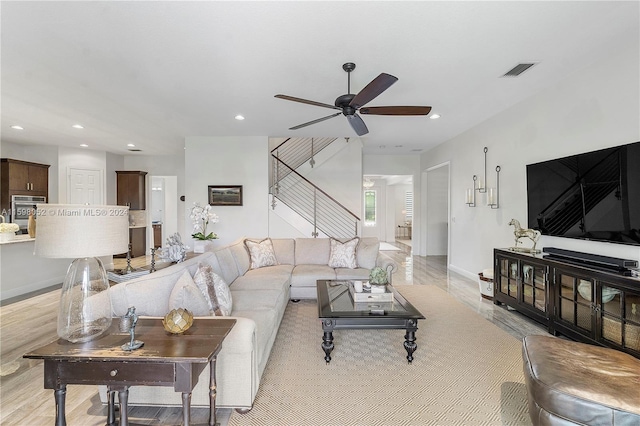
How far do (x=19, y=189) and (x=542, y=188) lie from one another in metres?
9.22

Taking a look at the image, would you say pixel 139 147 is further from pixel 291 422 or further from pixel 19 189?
pixel 291 422

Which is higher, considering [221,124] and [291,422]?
[221,124]

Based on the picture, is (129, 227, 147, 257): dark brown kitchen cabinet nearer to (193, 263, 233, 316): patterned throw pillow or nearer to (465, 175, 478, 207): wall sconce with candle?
(193, 263, 233, 316): patterned throw pillow

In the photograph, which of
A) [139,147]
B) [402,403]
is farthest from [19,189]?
[402,403]

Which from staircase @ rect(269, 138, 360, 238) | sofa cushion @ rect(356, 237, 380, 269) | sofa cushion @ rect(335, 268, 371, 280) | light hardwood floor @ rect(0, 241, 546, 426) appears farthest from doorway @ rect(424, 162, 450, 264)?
sofa cushion @ rect(335, 268, 371, 280)

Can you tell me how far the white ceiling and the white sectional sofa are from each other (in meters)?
2.01

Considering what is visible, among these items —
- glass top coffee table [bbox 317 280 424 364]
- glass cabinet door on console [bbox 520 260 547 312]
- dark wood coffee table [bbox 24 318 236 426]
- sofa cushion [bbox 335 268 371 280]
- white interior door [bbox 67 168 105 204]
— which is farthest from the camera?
white interior door [bbox 67 168 105 204]

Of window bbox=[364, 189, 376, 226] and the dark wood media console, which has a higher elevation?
window bbox=[364, 189, 376, 226]

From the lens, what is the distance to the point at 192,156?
6273mm

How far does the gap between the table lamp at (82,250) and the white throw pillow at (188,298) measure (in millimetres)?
474

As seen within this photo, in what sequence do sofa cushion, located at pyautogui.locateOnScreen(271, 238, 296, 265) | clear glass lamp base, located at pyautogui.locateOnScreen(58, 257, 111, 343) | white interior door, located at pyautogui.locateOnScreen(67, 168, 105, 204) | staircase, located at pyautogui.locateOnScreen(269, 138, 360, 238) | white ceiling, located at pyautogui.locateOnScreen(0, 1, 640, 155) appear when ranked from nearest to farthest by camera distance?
clear glass lamp base, located at pyautogui.locateOnScreen(58, 257, 111, 343)
white ceiling, located at pyautogui.locateOnScreen(0, 1, 640, 155)
sofa cushion, located at pyautogui.locateOnScreen(271, 238, 296, 265)
white interior door, located at pyautogui.locateOnScreen(67, 168, 105, 204)
staircase, located at pyautogui.locateOnScreen(269, 138, 360, 238)

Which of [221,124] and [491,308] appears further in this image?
[221,124]

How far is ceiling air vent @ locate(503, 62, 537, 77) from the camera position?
3180mm

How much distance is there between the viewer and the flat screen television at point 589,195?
2787 millimetres
